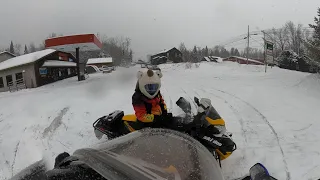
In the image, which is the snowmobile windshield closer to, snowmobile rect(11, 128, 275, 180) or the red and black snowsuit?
snowmobile rect(11, 128, 275, 180)

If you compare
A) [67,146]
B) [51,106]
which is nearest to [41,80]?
[51,106]

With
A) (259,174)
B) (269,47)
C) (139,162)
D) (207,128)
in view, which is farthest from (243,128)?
(269,47)

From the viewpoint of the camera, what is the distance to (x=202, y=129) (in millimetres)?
4051

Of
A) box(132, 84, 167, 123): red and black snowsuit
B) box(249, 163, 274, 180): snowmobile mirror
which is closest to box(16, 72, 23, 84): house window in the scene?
box(132, 84, 167, 123): red and black snowsuit

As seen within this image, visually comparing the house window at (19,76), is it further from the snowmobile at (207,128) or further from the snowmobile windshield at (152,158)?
Answer: the snowmobile windshield at (152,158)

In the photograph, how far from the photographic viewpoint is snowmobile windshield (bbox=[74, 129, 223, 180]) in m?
1.87

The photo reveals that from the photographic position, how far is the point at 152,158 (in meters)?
2.14

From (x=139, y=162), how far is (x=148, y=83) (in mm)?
3304

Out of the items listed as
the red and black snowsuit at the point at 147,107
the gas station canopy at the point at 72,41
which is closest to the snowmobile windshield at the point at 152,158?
the red and black snowsuit at the point at 147,107

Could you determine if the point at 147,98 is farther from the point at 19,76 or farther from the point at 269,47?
the point at 19,76

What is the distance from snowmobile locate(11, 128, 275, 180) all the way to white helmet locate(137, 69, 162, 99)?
2553 mm

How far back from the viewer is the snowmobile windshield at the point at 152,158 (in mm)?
1866

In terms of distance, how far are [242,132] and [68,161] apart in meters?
5.22

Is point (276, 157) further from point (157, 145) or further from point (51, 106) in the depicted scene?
point (51, 106)
